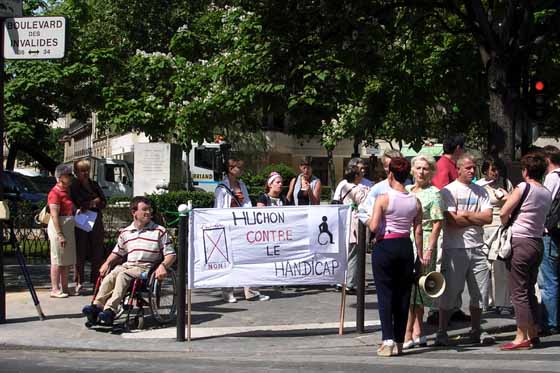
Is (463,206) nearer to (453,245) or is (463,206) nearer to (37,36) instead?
(453,245)

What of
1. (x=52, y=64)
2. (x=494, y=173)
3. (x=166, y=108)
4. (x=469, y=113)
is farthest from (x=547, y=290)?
(x=52, y=64)

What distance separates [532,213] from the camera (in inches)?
311

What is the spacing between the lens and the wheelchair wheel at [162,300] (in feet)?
29.6

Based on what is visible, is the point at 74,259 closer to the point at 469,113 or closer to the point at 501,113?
the point at 501,113

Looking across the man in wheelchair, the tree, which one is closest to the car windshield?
the tree

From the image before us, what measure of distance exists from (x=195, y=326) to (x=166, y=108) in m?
9.22

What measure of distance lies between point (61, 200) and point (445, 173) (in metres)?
5.30

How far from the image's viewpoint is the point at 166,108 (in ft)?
58.2

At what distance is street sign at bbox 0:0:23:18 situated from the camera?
9094 millimetres

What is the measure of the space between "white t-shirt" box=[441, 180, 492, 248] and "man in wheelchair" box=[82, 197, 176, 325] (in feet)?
Answer: 10.0

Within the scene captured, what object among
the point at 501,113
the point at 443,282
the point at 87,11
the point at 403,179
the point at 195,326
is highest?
the point at 87,11

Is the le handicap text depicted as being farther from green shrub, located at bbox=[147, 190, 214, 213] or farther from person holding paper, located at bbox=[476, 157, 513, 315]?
green shrub, located at bbox=[147, 190, 214, 213]

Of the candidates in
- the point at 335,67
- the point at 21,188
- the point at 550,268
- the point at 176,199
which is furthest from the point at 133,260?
the point at 21,188

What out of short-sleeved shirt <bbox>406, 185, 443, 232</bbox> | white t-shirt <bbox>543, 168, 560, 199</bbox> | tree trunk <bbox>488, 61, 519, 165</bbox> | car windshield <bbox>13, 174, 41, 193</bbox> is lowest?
short-sleeved shirt <bbox>406, 185, 443, 232</bbox>
